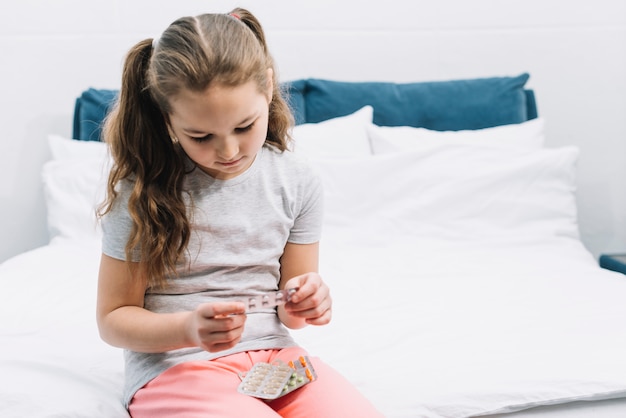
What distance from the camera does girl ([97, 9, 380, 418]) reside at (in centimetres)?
97

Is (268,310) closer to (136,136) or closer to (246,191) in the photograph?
(246,191)

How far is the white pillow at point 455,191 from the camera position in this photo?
2.03 meters

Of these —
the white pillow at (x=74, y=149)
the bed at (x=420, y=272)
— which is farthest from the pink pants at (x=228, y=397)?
the white pillow at (x=74, y=149)

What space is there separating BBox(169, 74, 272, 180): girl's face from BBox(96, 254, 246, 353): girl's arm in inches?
7.8

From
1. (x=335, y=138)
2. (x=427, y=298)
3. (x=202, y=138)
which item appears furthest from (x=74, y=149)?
(x=202, y=138)

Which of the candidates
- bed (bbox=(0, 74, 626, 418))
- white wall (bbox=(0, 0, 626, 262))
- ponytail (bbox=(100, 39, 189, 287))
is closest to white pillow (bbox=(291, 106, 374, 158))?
bed (bbox=(0, 74, 626, 418))

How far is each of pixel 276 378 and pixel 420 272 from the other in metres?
0.84

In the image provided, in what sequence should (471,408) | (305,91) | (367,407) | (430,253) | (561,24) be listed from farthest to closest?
Result: (561,24), (305,91), (430,253), (471,408), (367,407)

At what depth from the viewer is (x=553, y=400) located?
1132mm

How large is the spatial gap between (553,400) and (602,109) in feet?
5.81

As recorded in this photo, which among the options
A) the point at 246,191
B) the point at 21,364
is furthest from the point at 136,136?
the point at 21,364

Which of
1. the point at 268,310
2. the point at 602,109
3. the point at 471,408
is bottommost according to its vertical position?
the point at 471,408

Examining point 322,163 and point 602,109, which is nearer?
point 322,163

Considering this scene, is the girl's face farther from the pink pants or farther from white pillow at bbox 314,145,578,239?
white pillow at bbox 314,145,578,239
